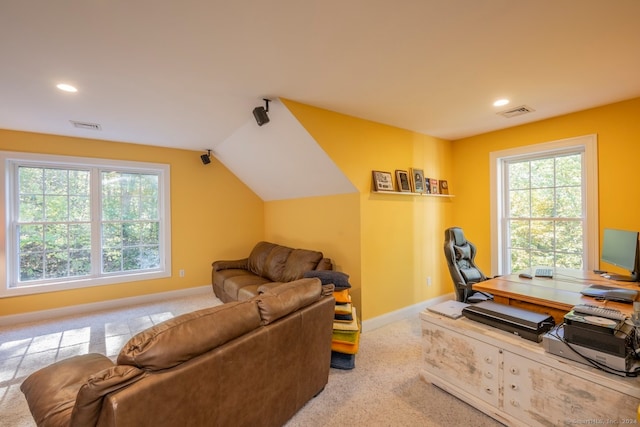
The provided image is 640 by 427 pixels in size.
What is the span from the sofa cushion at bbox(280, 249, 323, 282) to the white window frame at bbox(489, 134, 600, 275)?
2421mm

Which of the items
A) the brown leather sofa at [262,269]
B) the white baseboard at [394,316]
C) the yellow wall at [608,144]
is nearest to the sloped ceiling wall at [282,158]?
the brown leather sofa at [262,269]

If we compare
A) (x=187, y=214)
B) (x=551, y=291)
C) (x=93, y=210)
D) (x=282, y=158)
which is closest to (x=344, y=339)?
(x=551, y=291)

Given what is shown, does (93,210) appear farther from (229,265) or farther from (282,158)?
(282,158)

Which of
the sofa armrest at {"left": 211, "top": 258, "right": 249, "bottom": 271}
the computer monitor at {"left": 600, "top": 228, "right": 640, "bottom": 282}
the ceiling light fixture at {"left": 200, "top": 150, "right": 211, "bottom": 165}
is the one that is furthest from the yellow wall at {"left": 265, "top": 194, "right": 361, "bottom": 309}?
the computer monitor at {"left": 600, "top": 228, "right": 640, "bottom": 282}

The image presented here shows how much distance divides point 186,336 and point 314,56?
6.03 ft

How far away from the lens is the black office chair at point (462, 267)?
2834mm

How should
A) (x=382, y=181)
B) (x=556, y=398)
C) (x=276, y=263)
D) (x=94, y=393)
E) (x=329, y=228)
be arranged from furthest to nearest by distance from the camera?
(x=276, y=263), (x=329, y=228), (x=382, y=181), (x=556, y=398), (x=94, y=393)

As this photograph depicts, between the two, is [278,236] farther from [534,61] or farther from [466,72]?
[534,61]

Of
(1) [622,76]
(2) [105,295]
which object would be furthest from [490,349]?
(2) [105,295]

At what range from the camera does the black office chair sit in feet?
9.30

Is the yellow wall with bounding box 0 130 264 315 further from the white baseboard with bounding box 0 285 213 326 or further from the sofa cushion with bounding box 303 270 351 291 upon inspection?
the sofa cushion with bounding box 303 270 351 291

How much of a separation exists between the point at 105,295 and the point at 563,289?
529 centimetres

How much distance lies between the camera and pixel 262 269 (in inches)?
162

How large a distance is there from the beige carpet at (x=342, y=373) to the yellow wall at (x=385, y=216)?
19.2 inches
